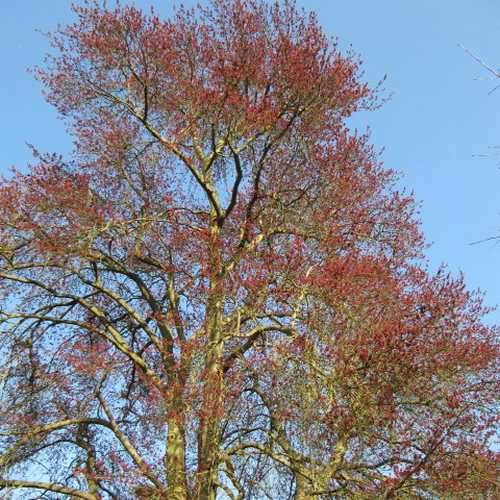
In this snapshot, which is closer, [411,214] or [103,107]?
[103,107]

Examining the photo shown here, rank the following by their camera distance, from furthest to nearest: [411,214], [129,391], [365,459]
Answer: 1. [411,214]
2. [129,391]
3. [365,459]

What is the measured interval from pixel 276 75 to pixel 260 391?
487 centimetres

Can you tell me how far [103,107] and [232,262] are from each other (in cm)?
338

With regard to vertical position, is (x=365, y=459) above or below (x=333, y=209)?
below

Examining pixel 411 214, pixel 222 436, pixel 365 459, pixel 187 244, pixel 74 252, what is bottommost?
pixel 365 459

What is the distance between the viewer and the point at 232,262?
10.5m

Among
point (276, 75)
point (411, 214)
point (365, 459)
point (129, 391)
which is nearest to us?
point (365, 459)

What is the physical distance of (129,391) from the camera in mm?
11555

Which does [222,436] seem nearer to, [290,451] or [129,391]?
[290,451]

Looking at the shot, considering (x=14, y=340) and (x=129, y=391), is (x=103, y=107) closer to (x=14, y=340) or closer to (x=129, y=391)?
(x=14, y=340)

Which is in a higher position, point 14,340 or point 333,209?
point 333,209

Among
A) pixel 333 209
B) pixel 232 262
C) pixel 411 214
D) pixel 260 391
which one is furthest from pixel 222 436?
pixel 411 214

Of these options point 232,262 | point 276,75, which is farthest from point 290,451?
point 276,75

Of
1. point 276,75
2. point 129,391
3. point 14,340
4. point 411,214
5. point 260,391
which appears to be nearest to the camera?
point 260,391
